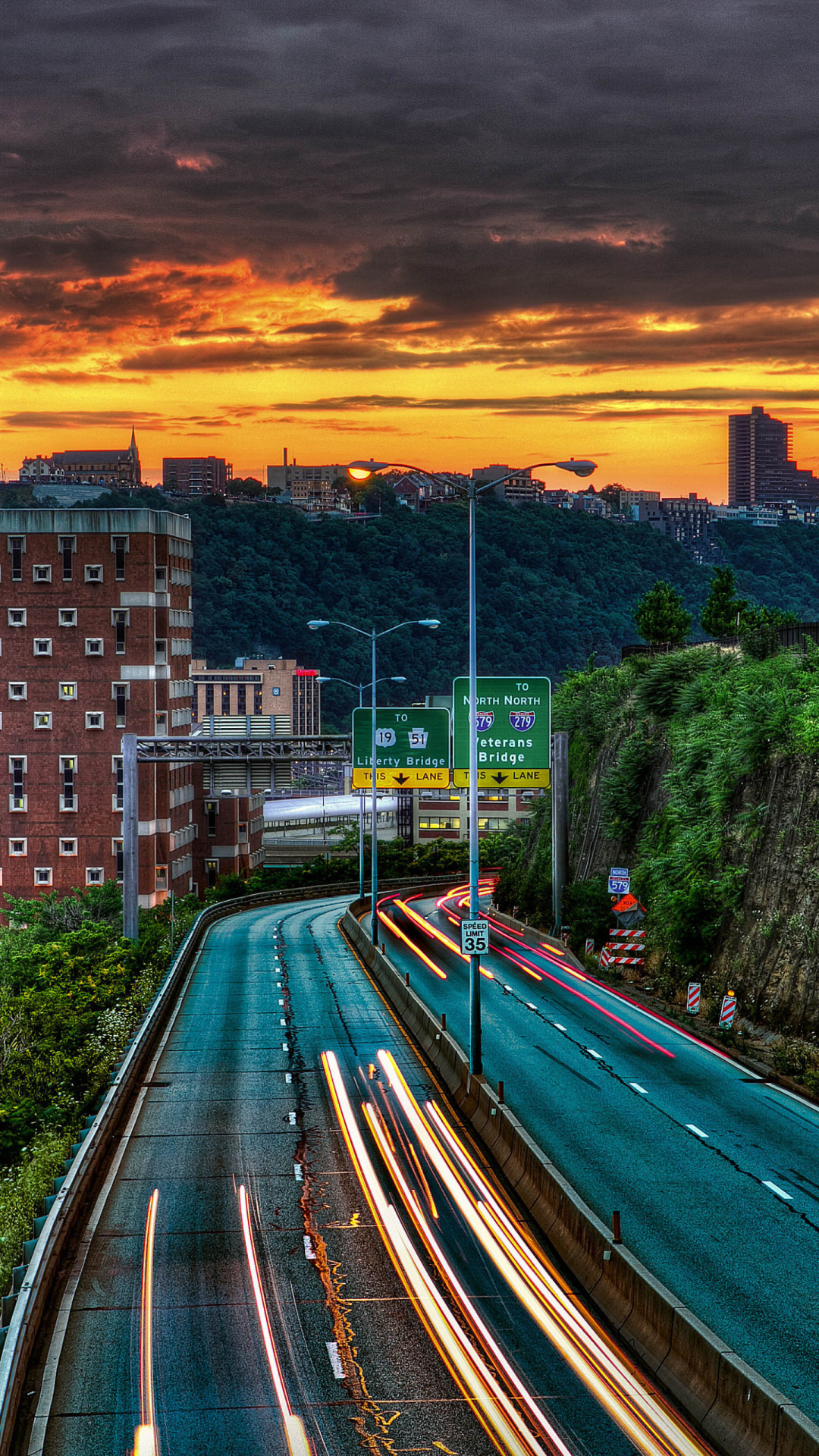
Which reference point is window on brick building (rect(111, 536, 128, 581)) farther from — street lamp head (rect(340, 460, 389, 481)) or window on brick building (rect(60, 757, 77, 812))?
street lamp head (rect(340, 460, 389, 481))

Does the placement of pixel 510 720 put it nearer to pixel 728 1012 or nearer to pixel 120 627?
pixel 728 1012

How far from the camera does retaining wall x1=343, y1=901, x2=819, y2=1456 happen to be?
42.8 feet

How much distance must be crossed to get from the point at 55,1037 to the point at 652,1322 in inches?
1211

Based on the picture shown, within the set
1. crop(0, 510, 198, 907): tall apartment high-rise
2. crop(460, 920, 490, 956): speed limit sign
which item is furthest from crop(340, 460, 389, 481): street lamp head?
crop(0, 510, 198, 907): tall apartment high-rise

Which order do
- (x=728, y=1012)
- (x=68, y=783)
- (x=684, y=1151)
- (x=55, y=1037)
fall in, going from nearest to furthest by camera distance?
(x=684, y=1151), (x=728, y=1012), (x=55, y=1037), (x=68, y=783)

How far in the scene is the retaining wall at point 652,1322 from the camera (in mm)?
13055

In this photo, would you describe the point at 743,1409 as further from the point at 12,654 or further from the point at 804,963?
the point at 12,654

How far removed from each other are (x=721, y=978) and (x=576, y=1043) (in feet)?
17.1

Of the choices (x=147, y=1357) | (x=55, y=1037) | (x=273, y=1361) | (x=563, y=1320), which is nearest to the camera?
(x=273, y=1361)

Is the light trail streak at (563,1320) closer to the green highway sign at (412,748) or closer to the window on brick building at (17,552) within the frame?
the green highway sign at (412,748)

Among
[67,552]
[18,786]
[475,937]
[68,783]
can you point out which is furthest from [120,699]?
[475,937]

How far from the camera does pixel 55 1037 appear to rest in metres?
43.1

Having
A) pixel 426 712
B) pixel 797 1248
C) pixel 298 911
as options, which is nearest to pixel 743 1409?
pixel 797 1248

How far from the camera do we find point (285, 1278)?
18453mm
